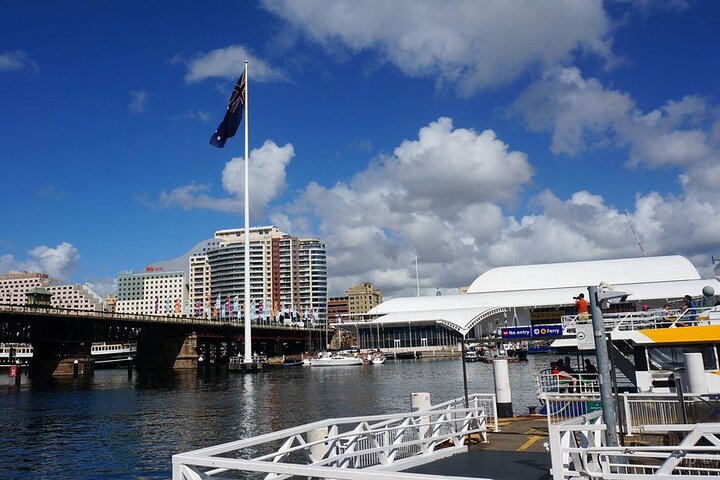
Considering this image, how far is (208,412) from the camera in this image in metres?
46.0

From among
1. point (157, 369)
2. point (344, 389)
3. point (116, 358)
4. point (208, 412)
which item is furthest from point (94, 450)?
point (116, 358)

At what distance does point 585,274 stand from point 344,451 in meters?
168

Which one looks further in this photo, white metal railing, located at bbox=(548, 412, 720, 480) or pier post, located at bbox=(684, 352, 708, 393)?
pier post, located at bbox=(684, 352, 708, 393)

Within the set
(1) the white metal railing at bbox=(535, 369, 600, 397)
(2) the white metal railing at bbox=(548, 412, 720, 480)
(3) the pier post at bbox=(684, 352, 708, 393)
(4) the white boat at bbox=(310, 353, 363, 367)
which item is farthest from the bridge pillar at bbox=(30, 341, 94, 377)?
(2) the white metal railing at bbox=(548, 412, 720, 480)

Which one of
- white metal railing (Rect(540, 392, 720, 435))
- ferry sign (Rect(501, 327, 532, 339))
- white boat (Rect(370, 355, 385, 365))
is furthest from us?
white boat (Rect(370, 355, 385, 365))

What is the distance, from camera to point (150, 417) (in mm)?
44562

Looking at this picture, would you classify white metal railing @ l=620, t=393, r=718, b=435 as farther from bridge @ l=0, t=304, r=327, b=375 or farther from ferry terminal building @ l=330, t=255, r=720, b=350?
ferry terminal building @ l=330, t=255, r=720, b=350

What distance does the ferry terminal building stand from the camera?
143 m

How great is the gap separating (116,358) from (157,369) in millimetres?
64643

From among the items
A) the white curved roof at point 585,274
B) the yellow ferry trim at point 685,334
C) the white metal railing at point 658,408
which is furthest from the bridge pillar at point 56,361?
the white metal railing at point 658,408

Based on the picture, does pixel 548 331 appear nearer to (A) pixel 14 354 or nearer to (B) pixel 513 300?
(B) pixel 513 300

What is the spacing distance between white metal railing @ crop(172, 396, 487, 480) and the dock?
1.46 feet

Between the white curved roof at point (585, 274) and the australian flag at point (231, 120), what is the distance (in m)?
109

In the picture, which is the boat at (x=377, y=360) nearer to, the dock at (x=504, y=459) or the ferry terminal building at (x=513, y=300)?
the ferry terminal building at (x=513, y=300)
